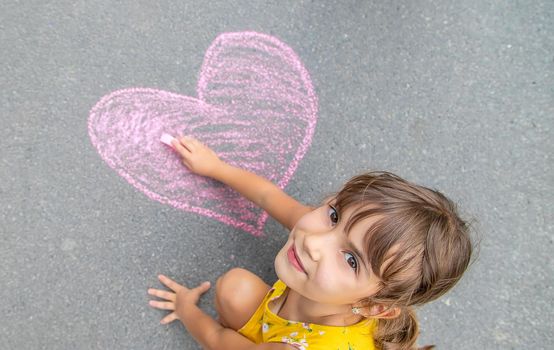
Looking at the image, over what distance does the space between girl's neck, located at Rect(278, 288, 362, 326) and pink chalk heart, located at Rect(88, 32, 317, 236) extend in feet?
1.31

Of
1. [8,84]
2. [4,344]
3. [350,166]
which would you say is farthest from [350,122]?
[4,344]

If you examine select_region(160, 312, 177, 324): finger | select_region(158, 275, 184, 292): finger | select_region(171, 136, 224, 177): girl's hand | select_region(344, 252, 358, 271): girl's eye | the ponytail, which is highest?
select_region(344, 252, 358, 271): girl's eye

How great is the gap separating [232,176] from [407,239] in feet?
2.44

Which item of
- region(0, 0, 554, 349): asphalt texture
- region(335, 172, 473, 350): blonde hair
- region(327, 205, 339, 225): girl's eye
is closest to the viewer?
region(335, 172, 473, 350): blonde hair

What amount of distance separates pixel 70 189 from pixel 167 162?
1.11 ft

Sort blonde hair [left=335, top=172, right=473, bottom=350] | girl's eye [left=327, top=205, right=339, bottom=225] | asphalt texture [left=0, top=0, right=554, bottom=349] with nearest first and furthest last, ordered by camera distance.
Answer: blonde hair [left=335, top=172, right=473, bottom=350]
girl's eye [left=327, top=205, right=339, bottom=225]
asphalt texture [left=0, top=0, right=554, bottom=349]

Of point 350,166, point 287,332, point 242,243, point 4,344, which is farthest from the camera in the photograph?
point 350,166

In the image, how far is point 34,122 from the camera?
60.2 inches

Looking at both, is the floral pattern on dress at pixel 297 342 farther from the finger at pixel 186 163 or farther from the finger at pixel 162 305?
the finger at pixel 186 163

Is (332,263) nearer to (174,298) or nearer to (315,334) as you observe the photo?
(315,334)

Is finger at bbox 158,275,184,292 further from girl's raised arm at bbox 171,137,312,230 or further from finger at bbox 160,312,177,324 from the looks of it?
girl's raised arm at bbox 171,137,312,230

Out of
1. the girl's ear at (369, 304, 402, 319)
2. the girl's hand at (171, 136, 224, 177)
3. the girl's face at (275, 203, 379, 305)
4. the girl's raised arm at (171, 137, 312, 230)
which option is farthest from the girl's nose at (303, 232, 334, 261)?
the girl's hand at (171, 136, 224, 177)

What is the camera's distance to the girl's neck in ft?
4.00

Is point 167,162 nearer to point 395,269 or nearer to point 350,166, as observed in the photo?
point 350,166
